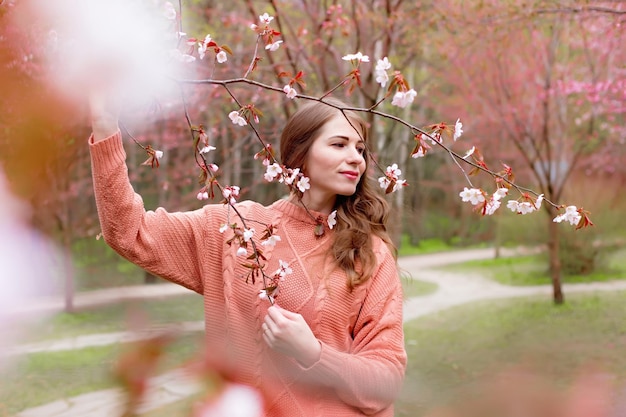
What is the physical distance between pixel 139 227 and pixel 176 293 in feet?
0.50

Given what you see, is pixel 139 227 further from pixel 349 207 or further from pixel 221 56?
pixel 349 207

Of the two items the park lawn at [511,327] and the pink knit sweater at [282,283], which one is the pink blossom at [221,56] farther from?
the park lawn at [511,327]

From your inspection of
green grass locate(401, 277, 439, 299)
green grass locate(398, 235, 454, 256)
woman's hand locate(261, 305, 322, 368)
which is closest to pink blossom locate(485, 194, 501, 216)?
A: woman's hand locate(261, 305, 322, 368)

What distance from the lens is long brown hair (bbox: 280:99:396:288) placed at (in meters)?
1.30

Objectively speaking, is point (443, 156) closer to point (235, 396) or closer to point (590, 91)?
point (590, 91)

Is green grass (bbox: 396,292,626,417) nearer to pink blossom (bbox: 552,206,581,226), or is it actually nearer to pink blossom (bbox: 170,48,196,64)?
pink blossom (bbox: 552,206,581,226)

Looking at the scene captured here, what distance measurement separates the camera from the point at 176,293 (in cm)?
125

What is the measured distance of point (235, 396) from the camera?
1.53 feet

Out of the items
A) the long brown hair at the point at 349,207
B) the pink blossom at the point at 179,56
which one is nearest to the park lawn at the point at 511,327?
A: the long brown hair at the point at 349,207

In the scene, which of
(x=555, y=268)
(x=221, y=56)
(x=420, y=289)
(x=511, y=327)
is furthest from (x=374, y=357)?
(x=420, y=289)

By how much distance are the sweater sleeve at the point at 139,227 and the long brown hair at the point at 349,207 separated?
0.26 metres

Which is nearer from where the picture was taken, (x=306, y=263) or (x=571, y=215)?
(x=571, y=215)

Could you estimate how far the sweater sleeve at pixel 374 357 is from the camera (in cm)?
81

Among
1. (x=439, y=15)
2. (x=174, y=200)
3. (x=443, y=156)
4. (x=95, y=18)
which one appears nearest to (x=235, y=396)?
(x=95, y=18)
